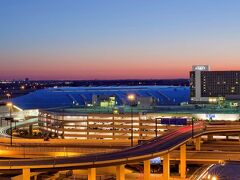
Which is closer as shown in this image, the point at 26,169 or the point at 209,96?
the point at 26,169

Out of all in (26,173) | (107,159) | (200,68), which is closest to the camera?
(26,173)

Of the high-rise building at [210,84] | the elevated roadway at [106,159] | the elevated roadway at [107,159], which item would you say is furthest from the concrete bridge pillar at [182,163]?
the high-rise building at [210,84]

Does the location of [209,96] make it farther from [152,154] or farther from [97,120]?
[152,154]

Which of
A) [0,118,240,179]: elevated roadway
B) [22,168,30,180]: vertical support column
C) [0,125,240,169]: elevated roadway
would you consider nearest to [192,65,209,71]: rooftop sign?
[0,118,240,179]: elevated roadway

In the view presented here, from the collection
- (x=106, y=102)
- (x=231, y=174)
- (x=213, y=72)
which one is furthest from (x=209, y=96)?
(x=231, y=174)

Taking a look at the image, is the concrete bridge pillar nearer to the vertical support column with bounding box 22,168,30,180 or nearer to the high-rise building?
the vertical support column with bounding box 22,168,30,180

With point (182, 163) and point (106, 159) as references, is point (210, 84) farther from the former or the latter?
point (106, 159)

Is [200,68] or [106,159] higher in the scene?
[200,68]

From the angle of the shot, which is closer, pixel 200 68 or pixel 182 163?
pixel 182 163

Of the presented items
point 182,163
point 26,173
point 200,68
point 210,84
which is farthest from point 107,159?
point 210,84
